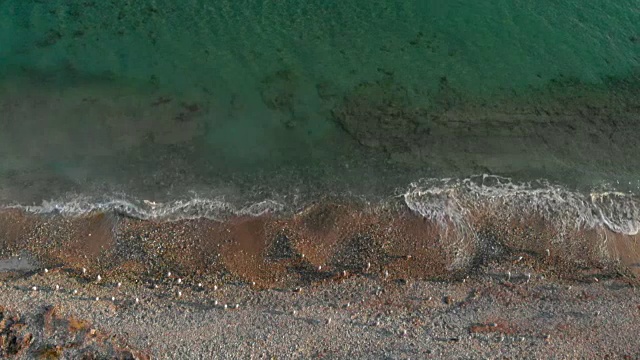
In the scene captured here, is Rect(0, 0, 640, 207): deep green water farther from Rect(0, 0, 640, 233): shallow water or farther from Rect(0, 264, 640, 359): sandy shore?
Rect(0, 264, 640, 359): sandy shore

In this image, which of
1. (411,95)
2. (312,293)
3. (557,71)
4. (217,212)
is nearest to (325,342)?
(312,293)

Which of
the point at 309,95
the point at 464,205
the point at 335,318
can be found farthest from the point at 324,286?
the point at 309,95

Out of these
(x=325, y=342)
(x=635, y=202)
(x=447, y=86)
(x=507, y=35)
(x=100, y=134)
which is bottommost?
(x=325, y=342)

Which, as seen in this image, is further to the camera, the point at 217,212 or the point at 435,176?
the point at 435,176

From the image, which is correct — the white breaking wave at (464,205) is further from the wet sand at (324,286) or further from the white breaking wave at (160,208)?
the wet sand at (324,286)

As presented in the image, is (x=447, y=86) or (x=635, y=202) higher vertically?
(x=447, y=86)

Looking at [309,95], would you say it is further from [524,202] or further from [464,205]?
[524,202]

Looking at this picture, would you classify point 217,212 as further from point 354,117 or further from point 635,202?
point 635,202
